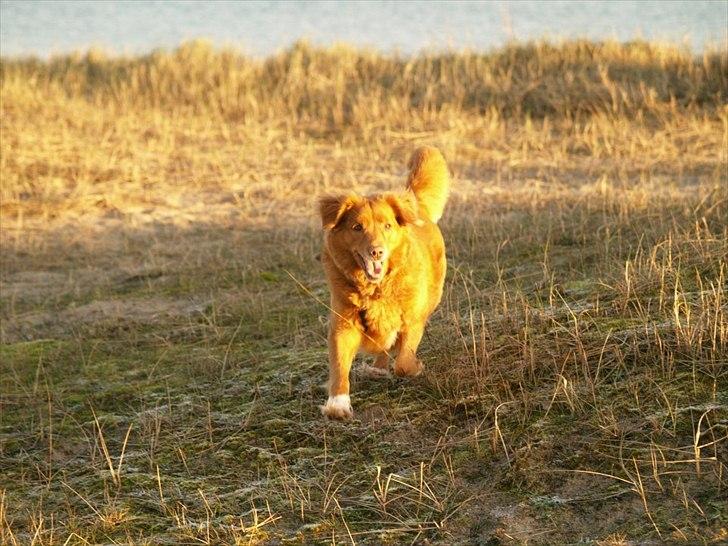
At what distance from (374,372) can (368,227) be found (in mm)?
979

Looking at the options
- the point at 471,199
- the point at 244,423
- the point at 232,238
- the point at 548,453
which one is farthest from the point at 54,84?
the point at 548,453

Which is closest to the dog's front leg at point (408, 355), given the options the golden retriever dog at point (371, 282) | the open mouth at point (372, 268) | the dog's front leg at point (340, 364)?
the golden retriever dog at point (371, 282)

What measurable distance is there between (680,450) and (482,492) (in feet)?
2.69

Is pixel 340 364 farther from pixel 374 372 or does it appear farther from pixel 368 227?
pixel 368 227

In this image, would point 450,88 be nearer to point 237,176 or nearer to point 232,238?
point 237,176

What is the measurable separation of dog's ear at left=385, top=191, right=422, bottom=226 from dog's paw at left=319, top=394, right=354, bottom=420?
987 millimetres

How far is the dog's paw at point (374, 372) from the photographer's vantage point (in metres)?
5.83

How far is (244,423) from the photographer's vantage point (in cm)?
535

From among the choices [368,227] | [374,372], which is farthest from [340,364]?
[368,227]

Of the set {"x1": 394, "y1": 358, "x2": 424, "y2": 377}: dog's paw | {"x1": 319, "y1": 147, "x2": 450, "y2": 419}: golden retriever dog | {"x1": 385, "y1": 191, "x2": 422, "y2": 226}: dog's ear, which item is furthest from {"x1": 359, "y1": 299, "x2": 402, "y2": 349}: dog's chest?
{"x1": 385, "y1": 191, "x2": 422, "y2": 226}: dog's ear

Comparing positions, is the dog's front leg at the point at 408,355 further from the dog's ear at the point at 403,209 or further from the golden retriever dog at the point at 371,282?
the dog's ear at the point at 403,209

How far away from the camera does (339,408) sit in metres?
5.22

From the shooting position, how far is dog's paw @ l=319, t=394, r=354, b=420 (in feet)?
17.1

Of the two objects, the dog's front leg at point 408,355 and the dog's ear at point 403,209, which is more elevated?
the dog's ear at point 403,209
